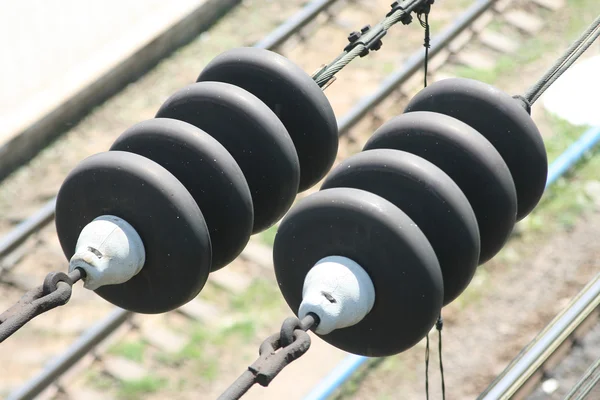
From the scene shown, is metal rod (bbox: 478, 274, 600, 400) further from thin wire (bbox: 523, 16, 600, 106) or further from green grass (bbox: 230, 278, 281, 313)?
green grass (bbox: 230, 278, 281, 313)

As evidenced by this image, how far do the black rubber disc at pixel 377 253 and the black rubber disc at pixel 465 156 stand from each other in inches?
19.2

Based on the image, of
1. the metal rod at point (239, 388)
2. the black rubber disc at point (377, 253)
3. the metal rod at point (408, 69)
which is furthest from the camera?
the metal rod at point (408, 69)

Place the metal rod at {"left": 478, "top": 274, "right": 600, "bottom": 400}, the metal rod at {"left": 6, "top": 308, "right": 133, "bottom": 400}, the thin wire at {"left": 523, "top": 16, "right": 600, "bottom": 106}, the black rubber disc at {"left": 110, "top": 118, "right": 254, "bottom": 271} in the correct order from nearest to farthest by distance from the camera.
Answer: the black rubber disc at {"left": 110, "top": 118, "right": 254, "bottom": 271} < the thin wire at {"left": 523, "top": 16, "right": 600, "bottom": 106} < the metal rod at {"left": 478, "top": 274, "right": 600, "bottom": 400} < the metal rod at {"left": 6, "top": 308, "right": 133, "bottom": 400}

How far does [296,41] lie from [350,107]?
1333mm

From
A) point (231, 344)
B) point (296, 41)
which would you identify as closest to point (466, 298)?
point (231, 344)

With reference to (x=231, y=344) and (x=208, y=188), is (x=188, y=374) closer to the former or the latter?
(x=231, y=344)

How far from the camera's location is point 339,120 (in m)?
11.1

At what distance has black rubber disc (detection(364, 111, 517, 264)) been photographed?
4.66 m

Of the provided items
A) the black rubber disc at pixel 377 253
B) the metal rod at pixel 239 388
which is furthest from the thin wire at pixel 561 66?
the metal rod at pixel 239 388

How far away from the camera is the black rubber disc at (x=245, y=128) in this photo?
487 centimetres

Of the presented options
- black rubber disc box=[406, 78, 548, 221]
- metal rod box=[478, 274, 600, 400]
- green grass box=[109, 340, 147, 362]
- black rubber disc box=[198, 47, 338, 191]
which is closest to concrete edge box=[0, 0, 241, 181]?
green grass box=[109, 340, 147, 362]

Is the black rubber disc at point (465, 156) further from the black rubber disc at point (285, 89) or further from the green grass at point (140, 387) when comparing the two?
the green grass at point (140, 387)

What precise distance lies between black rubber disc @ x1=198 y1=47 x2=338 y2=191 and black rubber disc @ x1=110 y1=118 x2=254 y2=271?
1.79 ft

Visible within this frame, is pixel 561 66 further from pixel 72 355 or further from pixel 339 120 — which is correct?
pixel 339 120
